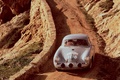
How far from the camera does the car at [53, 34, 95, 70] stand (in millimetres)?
14913

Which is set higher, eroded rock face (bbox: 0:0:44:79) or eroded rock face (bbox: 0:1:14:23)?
eroded rock face (bbox: 0:1:14:23)

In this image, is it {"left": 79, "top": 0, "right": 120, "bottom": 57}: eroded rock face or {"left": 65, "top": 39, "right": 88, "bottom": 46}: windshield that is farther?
{"left": 79, "top": 0, "right": 120, "bottom": 57}: eroded rock face

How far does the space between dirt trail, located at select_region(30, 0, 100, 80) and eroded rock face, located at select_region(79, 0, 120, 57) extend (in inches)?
32.1

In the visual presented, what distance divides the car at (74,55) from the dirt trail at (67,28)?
432 millimetres

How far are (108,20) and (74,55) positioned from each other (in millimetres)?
8444

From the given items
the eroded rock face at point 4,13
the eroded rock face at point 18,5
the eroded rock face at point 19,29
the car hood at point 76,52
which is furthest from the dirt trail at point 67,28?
the eroded rock face at point 4,13

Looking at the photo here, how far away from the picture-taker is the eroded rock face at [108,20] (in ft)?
62.3

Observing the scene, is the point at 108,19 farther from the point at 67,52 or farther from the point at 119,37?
the point at 67,52

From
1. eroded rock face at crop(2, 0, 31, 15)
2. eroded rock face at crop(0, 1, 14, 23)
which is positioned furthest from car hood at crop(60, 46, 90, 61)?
eroded rock face at crop(0, 1, 14, 23)

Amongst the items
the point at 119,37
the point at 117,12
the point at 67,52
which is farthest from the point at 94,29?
the point at 67,52

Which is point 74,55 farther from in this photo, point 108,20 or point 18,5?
point 18,5

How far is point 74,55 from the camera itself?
1529 centimetres

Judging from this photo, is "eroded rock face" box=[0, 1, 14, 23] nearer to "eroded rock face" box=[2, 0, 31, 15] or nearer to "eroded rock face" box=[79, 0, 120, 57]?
"eroded rock face" box=[2, 0, 31, 15]

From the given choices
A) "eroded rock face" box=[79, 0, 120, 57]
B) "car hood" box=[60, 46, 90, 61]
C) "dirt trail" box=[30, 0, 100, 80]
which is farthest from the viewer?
"eroded rock face" box=[79, 0, 120, 57]
